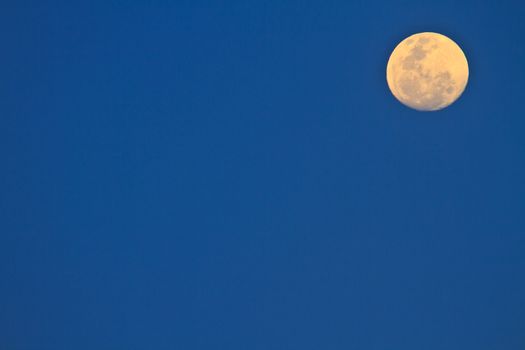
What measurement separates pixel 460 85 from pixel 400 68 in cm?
58

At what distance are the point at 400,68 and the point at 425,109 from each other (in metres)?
0.46

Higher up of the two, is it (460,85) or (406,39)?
(406,39)

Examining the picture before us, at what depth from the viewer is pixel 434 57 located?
231 inches

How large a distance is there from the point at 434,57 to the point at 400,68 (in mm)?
320

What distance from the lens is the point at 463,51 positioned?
241 inches

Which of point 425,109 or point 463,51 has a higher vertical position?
point 463,51

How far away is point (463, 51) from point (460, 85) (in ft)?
1.30

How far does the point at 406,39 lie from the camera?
6129 millimetres

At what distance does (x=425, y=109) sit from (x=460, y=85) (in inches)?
15.1

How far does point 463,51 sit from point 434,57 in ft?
1.43

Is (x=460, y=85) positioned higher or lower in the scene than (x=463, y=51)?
lower

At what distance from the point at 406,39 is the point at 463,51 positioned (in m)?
0.56
